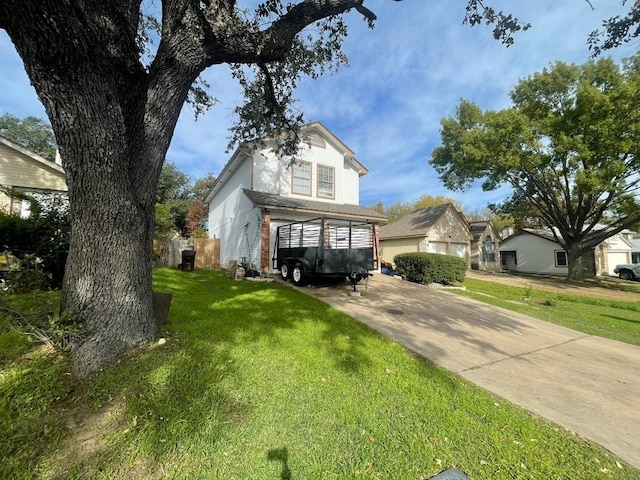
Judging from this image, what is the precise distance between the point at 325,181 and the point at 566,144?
13833 millimetres

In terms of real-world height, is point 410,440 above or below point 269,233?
below

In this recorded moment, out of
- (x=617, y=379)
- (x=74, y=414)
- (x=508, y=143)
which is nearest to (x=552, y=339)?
(x=617, y=379)

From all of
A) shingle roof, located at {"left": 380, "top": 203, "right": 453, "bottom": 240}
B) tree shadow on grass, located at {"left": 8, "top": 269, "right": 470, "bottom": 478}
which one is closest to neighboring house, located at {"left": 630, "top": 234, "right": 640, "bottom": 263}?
shingle roof, located at {"left": 380, "top": 203, "right": 453, "bottom": 240}

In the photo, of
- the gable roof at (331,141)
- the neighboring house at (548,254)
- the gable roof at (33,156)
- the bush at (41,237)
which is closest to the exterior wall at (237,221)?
the gable roof at (331,141)

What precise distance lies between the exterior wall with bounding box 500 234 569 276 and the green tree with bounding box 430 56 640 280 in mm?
7259

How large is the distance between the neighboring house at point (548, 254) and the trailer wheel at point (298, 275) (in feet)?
86.1

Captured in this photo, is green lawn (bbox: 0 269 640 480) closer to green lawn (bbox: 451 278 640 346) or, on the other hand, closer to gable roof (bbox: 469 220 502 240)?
green lawn (bbox: 451 278 640 346)

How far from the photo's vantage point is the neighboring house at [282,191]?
38.3ft

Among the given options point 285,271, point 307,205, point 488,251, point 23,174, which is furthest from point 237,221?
point 488,251

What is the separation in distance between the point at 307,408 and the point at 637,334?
872cm

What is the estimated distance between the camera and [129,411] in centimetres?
232

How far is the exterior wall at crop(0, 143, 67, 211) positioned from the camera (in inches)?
432

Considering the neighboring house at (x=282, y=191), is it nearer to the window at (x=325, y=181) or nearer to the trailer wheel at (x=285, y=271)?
the window at (x=325, y=181)

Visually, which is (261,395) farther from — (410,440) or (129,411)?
(410,440)
